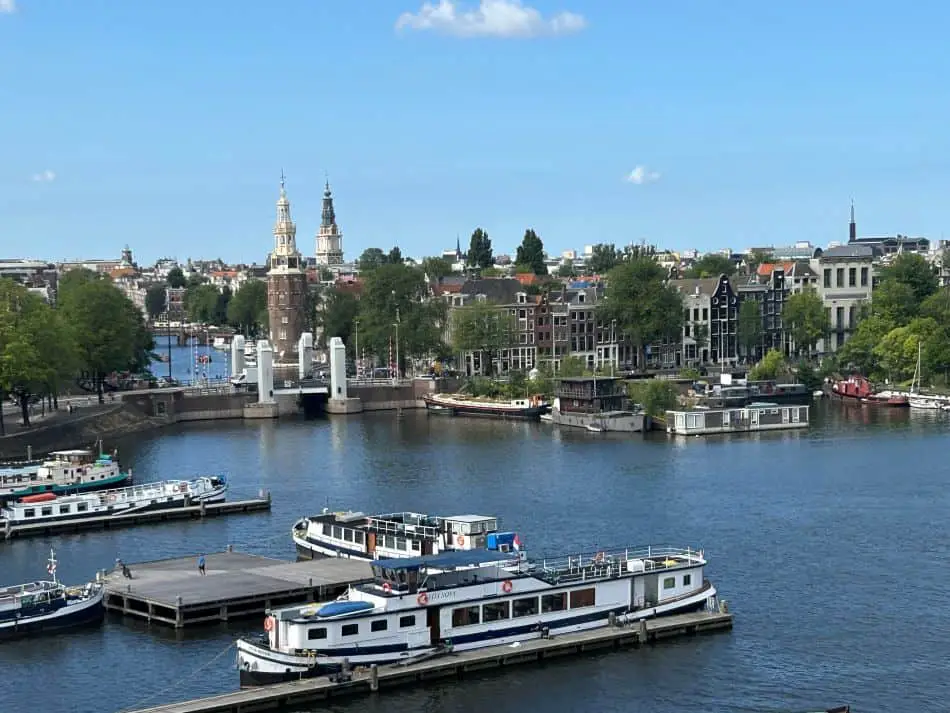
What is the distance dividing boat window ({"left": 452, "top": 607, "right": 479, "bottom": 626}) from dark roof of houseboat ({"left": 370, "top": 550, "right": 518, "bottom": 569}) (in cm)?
154

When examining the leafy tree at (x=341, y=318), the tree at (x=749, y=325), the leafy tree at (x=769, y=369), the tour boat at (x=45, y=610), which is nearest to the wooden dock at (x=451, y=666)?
the tour boat at (x=45, y=610)

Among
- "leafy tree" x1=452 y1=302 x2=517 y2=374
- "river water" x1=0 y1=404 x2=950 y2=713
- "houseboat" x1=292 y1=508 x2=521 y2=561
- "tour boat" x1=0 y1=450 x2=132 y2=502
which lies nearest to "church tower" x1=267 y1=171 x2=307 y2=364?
"leafy tree" x1=452 y1=302 x2=517 y2=374

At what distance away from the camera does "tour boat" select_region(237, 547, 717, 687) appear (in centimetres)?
4025

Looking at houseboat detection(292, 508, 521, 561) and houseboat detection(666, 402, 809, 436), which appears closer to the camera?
houseboat detection(292, 508, 521, 561)

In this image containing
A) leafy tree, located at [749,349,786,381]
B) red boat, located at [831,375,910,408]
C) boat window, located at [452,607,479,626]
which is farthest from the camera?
leafy tree, located at [749,349,786,381]

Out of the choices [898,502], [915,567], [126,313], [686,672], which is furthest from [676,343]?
[686,672]

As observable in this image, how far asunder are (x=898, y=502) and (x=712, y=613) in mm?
21904

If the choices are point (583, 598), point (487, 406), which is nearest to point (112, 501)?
point (583, 598)

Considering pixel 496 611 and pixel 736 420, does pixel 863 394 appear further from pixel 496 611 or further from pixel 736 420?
pixel 496 611

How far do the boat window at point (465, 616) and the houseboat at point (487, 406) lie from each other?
6283cm

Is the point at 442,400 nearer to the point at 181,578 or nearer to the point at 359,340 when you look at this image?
the point at 359,340

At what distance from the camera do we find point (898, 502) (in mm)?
65000

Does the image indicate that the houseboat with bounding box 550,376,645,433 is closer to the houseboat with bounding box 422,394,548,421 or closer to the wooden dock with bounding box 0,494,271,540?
the houseboat with bounding box 422,394,548,421

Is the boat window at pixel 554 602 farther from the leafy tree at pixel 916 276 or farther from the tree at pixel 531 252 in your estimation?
the tree at pixel 531 252
